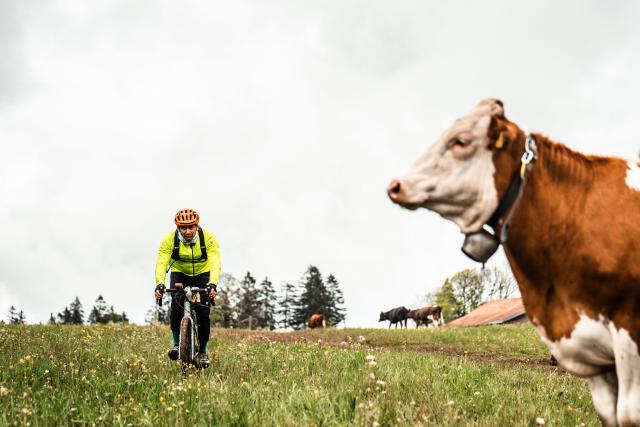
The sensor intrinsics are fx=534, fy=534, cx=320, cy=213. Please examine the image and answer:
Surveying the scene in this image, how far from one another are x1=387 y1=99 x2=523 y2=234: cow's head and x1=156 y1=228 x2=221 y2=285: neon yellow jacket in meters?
5.68

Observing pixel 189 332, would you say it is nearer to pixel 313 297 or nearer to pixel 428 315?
pixel 428 315

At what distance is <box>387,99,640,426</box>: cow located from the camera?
3.43m

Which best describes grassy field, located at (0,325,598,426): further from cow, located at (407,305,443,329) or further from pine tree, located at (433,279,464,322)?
pine tree, located at (433,279,464,322)

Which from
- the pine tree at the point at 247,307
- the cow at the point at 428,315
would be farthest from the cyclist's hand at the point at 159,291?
the pine tree at the point at 247,307

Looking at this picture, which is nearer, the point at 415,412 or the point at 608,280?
the point at 608,280

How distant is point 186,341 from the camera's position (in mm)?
8352

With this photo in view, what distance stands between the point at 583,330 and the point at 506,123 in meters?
1.46

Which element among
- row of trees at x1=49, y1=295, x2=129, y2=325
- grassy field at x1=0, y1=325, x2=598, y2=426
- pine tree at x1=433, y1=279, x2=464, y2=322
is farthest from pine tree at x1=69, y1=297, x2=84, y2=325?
grassy field at x1=0, y1=325, x2=598, y2=426

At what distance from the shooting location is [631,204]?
359cm

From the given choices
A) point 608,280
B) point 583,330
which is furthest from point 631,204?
point 583,330

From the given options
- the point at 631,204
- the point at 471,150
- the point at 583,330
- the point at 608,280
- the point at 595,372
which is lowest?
the point at 595,372

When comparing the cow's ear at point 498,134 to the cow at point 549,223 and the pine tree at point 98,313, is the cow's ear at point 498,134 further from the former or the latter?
the pine tree at point 98,313

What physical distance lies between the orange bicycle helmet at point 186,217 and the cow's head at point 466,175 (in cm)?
564

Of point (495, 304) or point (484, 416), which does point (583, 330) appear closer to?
point (484, 416)
